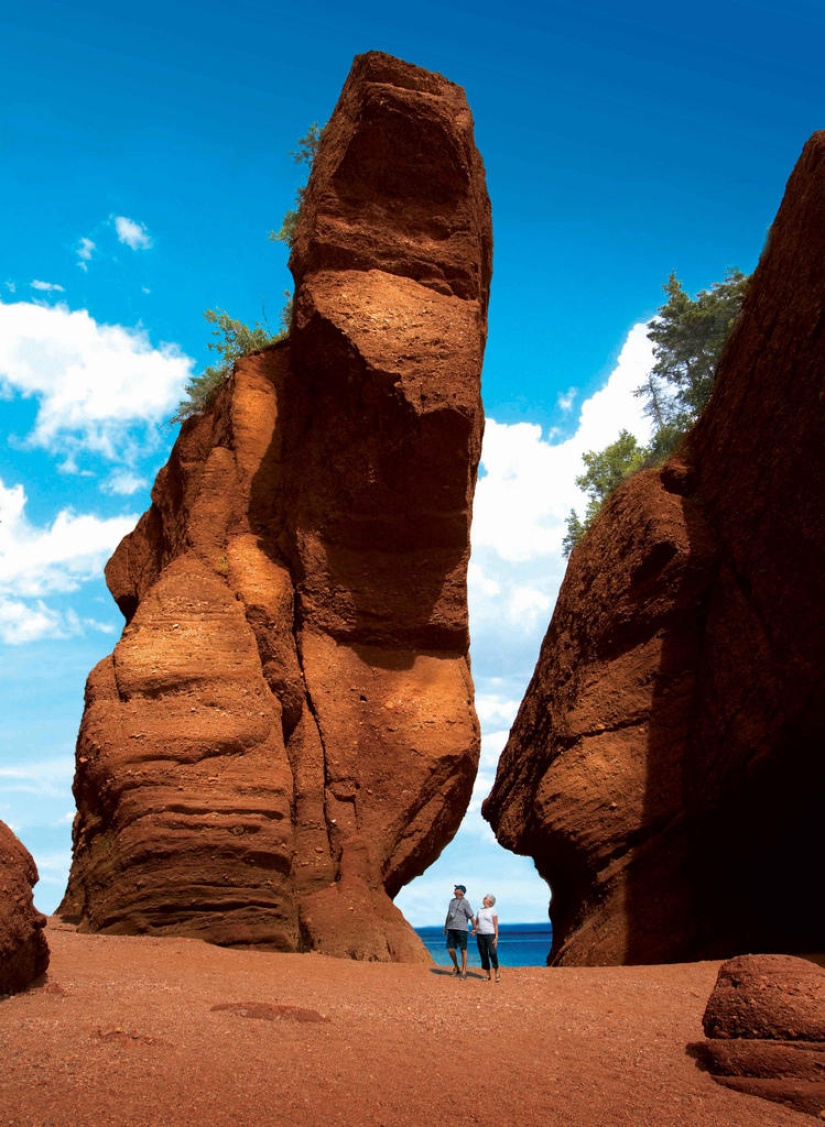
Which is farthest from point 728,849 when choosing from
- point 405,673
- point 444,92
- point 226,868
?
point 444,92

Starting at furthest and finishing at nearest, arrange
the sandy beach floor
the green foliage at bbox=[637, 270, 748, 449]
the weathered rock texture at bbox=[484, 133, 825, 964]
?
the green foliage at bbox=[637, 270, 748, 449] → the weathered rock texture at bbox=[484, 133, 825, 964] → the sandy beach floor

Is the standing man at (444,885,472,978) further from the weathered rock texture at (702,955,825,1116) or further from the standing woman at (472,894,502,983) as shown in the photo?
the weathered rock texture at (702,955,825,1116)

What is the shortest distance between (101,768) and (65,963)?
2.89 meters

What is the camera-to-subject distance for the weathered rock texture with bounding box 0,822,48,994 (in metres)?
6.23

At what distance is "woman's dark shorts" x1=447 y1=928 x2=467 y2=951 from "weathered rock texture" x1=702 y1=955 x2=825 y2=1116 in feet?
13.6

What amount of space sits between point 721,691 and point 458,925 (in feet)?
17.4

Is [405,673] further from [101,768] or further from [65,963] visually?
[65,963]

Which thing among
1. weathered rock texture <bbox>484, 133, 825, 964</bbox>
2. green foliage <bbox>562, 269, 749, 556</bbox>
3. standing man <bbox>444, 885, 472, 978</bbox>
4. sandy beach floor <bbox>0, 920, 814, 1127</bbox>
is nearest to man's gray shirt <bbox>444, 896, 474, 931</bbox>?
standing man <bbox>444, 885, 472, 978</bbox>

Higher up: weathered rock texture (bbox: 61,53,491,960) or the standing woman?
weathered rock texture (bbox: 61,53,491,960)

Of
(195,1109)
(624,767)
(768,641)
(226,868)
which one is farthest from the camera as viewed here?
(624,767)

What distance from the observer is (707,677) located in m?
13.6

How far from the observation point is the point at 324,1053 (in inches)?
216

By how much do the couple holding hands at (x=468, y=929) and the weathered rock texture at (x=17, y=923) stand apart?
4.46 meters

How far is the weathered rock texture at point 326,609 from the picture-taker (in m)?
9.97
